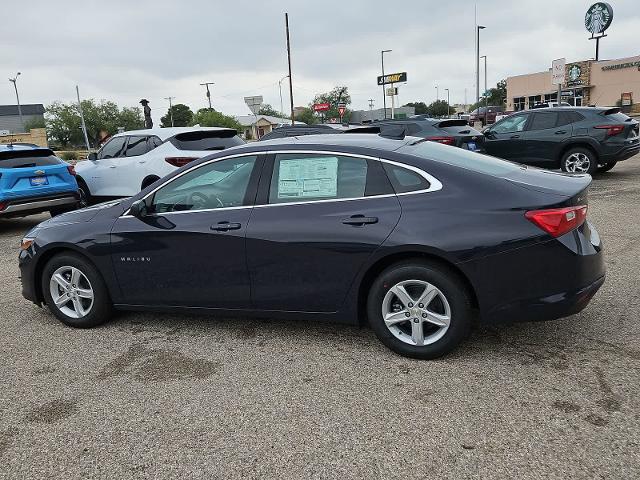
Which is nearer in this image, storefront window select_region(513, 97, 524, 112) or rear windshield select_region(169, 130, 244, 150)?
rear windshield select_region(169, 130, 244, 150)

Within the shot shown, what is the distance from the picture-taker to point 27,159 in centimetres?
932

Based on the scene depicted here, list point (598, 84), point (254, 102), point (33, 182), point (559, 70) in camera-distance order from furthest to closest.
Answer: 1. point (598, 84)
2. point (254, 102)
3. point (559, 70)
4. point (33, 182)

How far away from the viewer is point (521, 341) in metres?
3.91

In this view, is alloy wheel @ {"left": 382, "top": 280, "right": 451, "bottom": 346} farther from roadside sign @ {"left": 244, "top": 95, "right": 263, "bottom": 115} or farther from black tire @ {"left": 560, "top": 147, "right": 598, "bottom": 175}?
roadside sign @ {"left": 244, "top": 95, "right": 263, "bottom": 115}

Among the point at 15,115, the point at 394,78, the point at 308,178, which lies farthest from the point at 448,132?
the point at 15,115

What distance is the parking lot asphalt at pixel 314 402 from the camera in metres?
2.66

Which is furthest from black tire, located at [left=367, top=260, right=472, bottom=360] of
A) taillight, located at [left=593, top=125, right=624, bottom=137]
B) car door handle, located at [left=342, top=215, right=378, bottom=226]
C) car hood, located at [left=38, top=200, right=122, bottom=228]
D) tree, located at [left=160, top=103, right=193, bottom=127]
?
tree, located at [left=160, top=103, right=193, bottom=127]

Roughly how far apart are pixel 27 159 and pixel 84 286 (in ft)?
19.3

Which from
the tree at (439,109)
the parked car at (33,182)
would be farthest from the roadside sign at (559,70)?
the tree at (439,109)

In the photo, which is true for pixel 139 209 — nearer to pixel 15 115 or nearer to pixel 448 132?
pixel 448 132

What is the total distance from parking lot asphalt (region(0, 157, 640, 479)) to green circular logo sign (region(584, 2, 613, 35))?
61.8 meters

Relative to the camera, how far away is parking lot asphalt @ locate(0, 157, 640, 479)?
266 centimetres

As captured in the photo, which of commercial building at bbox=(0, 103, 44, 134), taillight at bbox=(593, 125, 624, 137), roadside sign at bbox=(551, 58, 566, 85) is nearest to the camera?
taillight at bbox=(593, 125, 624, 137)

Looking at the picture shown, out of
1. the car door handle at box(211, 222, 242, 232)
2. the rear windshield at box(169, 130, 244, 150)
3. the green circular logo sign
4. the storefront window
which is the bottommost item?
the car door handle at box(211, 222, 242, 232)
